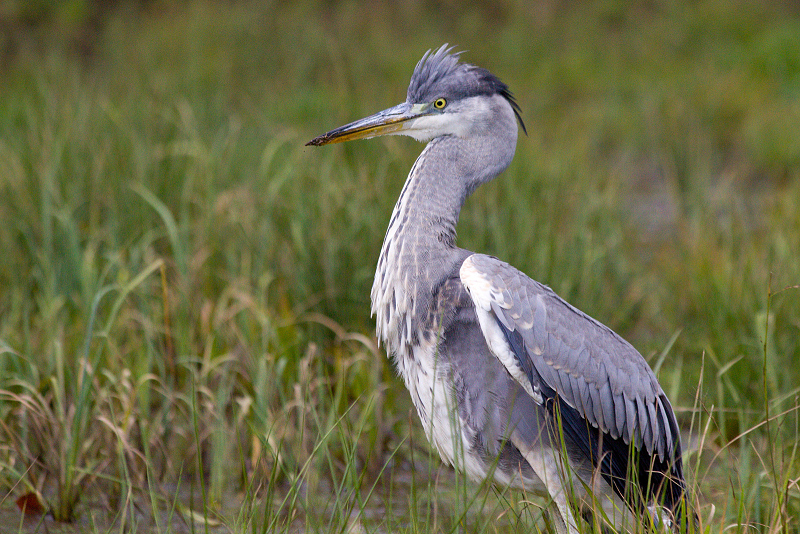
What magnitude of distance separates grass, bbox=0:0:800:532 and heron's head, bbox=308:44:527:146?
39.7 inches

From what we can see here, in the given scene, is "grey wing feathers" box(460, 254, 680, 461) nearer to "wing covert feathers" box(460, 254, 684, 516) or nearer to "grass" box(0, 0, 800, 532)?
"wing covert feathers" box(460, 254, 684, 516)

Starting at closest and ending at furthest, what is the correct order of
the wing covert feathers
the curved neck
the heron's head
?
the wing covert feathers, the curved neck, the heron's head

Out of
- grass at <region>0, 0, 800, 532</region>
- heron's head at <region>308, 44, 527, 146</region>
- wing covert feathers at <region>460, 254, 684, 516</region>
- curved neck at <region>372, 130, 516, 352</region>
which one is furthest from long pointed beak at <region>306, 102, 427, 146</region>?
grass at <region>0, 0, 800, 532</region>

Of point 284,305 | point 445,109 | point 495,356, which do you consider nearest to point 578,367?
point 495,356

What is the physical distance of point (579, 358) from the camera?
2.69 metres

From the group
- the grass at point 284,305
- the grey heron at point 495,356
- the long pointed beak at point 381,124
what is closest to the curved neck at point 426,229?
the grey heron at point 495,356

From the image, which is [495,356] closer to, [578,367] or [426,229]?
[578,367]

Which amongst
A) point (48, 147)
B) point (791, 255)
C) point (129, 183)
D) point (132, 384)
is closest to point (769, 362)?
point (791, 255)

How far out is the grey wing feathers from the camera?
262 cm

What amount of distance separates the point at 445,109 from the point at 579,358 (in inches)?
40.0

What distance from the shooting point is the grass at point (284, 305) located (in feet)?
10.1

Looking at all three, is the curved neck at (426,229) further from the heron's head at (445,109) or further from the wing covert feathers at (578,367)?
the wing covert feathers at (578,367)

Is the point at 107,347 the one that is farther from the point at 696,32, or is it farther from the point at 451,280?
the point at 696,32

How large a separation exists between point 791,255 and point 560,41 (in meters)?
8.65
